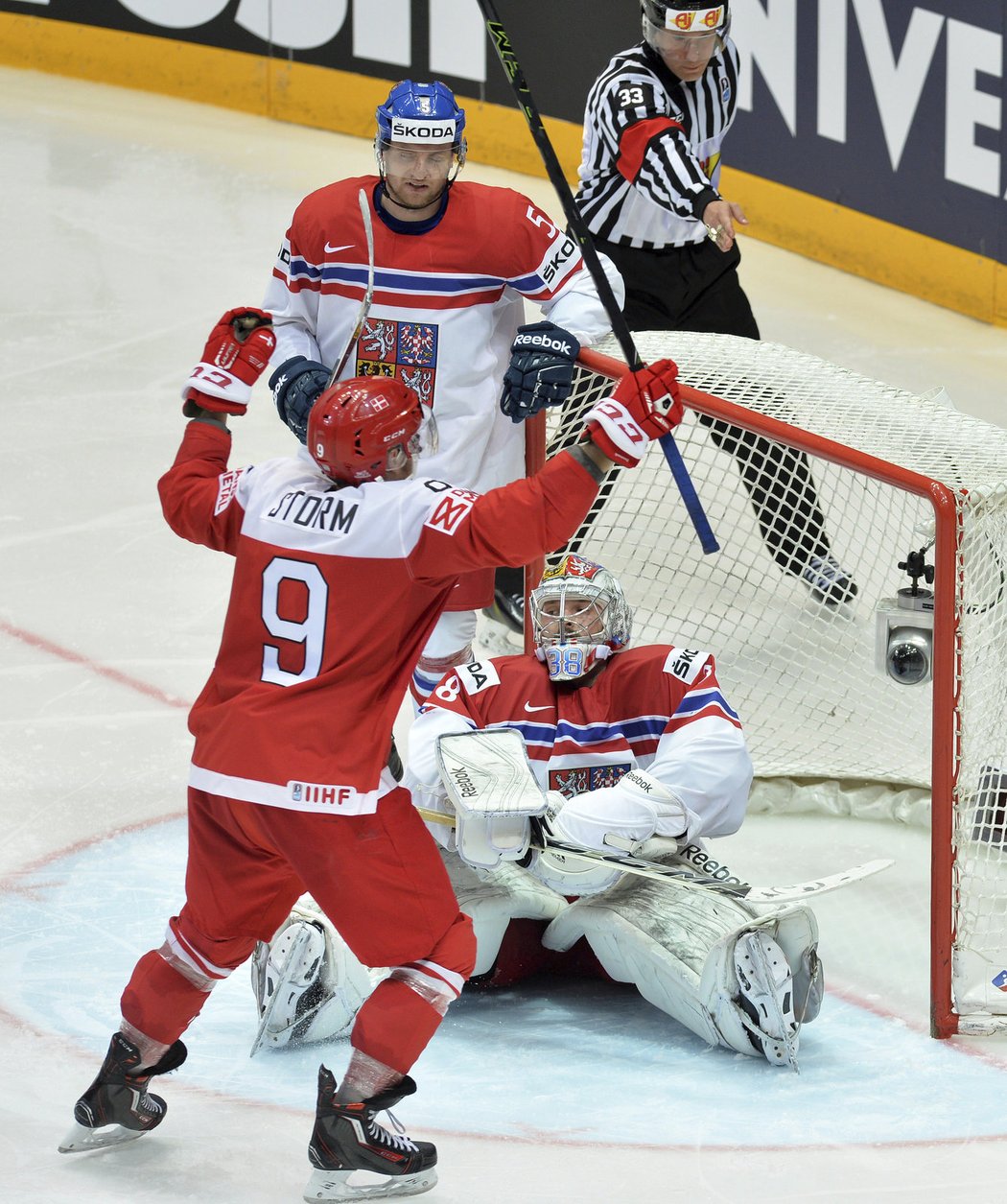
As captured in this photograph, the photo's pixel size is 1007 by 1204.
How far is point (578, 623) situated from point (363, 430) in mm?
827

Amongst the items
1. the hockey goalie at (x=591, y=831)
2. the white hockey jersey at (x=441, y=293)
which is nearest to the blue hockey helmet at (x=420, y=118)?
the white hockey jersey at (x=441, y=293)

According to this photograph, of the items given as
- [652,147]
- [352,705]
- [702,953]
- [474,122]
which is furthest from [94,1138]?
[474,122]

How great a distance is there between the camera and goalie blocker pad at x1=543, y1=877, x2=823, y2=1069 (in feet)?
10.8

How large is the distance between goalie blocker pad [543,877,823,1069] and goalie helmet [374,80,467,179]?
1.29m

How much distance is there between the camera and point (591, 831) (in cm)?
335

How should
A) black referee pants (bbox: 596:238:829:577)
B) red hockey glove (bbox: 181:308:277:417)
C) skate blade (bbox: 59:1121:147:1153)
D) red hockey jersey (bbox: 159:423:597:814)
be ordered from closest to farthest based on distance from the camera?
red hockey jersey (bbox: 159:423:597:814) < skate blade (bbox: 59:1121:147:1153) < red hockey glove (bbox: 181:308:277:417) < black referee pants (bbox: 596:238:829:577)

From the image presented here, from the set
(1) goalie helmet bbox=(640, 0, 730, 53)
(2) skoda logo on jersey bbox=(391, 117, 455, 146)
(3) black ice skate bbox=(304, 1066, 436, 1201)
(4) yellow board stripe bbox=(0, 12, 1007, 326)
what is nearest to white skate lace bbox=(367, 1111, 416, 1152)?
(3) black ice skate bbox=(304, 1066, 436, 1201)

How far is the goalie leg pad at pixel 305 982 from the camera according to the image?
3326mm

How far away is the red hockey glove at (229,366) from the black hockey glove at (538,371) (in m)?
0.59

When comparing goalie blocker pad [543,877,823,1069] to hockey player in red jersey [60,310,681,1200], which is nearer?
hockey player in red jersey [60,310,681,1200]

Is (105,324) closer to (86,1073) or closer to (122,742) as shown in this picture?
(122,742)

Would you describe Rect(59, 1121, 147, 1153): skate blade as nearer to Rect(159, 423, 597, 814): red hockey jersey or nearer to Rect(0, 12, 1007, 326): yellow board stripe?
Rect(159, 423, 597, 814): red hockey jersey

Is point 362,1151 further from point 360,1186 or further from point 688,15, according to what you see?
point 688,15

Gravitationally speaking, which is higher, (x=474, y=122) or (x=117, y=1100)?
(x=117, y=1100)
